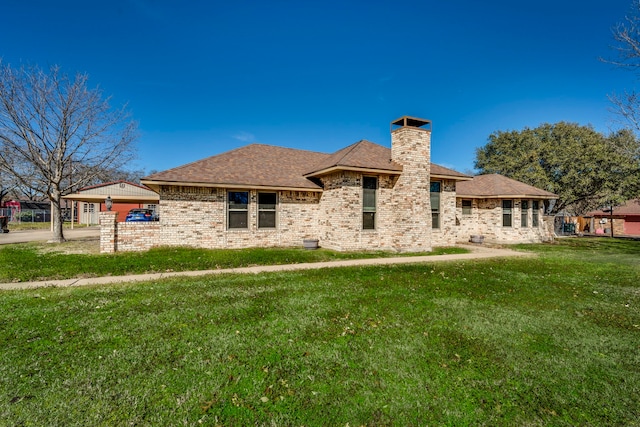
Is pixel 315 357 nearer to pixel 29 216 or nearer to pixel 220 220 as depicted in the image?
pixel 220 220

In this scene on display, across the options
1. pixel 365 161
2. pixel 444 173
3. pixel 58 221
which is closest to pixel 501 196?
pixel 444 173

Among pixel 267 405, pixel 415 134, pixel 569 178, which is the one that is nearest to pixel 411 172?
pixel 415 134

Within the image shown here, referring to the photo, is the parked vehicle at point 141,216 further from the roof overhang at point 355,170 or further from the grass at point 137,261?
the roof overhang at point 355,170

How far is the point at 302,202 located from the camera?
14.3 m

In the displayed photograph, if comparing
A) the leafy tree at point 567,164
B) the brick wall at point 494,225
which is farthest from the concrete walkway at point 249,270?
the leafy tree at point 567,164

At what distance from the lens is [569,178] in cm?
2575

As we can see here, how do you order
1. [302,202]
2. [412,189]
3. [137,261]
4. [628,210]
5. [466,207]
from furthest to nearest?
[628,210], [466,207], [302,202], [412,189], [137,261]

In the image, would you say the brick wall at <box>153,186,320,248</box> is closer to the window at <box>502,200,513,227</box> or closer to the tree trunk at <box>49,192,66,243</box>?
the tree trunk at <box>49,192,66,243</box>

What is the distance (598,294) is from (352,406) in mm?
7319

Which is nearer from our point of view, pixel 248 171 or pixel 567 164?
pixel 248 171

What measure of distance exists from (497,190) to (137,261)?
1827cm

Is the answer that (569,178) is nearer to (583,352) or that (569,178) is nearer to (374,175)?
(374,175)

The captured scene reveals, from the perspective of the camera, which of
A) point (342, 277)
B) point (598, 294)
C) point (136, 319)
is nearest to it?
point (136, 319)

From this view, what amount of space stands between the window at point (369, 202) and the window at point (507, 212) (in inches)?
381
